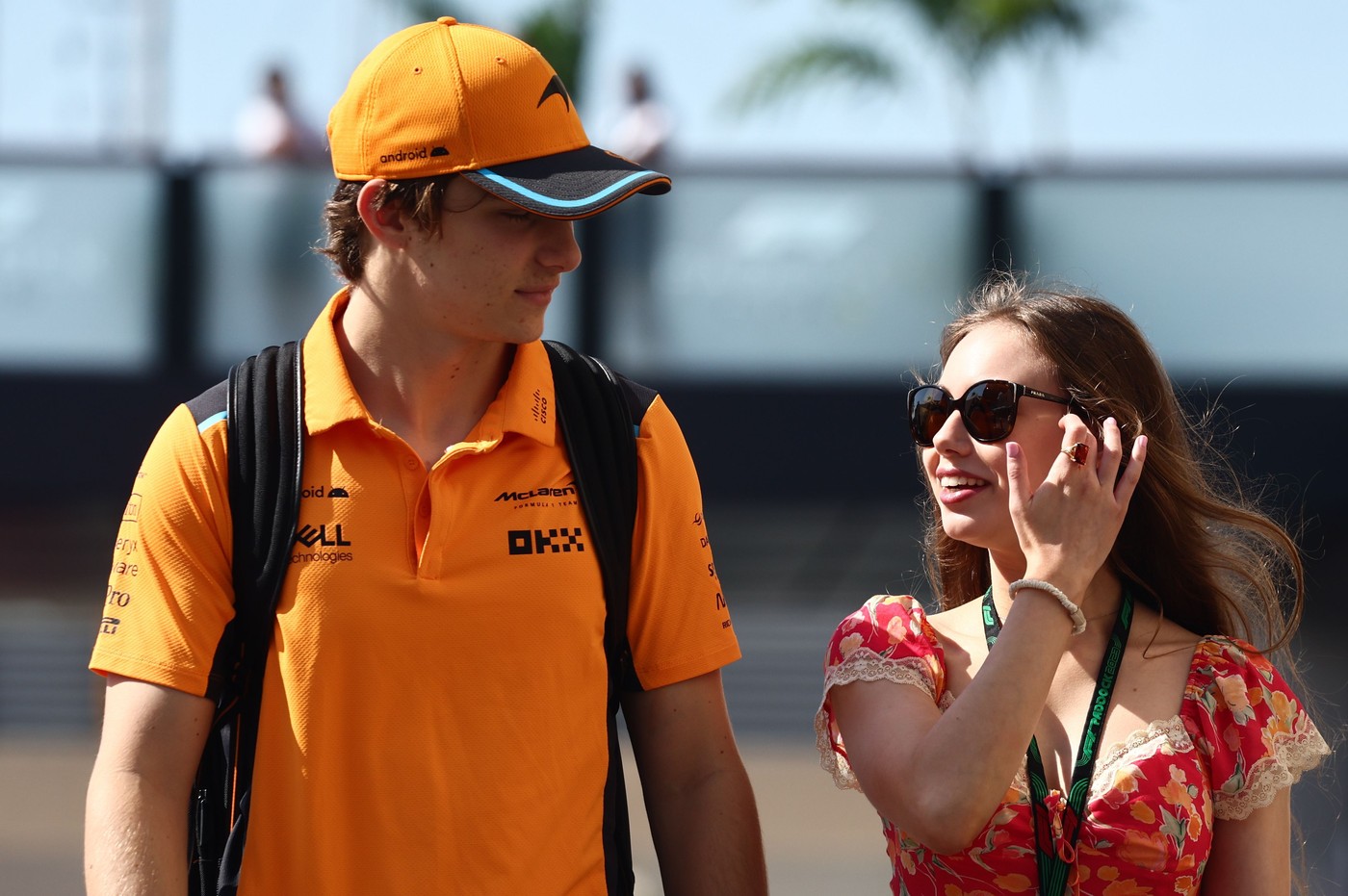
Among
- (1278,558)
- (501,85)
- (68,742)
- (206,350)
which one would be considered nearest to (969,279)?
(206,350)

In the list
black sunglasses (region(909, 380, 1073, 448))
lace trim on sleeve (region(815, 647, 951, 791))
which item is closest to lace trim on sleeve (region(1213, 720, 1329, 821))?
lace trim on sleeve (region(815, 647, 951, 791))

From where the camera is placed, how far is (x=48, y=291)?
1012 cm

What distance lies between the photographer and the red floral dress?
244 cm

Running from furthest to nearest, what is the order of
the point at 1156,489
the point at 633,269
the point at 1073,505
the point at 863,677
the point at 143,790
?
the point at 633,269 < the point at 1156,489 < the point at 863,677 < the point at 1073,505 < the point at 143,790

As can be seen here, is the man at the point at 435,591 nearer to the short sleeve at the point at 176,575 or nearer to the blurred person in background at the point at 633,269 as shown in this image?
the short sleeve at the point at 176,575

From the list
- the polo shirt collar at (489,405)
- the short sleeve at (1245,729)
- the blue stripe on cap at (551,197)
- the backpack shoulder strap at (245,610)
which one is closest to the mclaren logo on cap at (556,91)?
the blue stripe on cap at (551,197)

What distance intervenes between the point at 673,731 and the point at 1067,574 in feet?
2.37

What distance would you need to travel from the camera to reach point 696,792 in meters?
2.72

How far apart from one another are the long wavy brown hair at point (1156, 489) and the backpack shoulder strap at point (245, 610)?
1215 mm

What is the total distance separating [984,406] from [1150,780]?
0.64 m

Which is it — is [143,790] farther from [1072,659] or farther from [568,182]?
[1072,659]

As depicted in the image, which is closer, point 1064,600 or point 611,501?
point 1064,600

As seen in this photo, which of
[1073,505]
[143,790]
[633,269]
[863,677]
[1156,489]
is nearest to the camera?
[143,790]

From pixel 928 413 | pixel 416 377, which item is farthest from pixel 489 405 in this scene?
pixel 928 413
